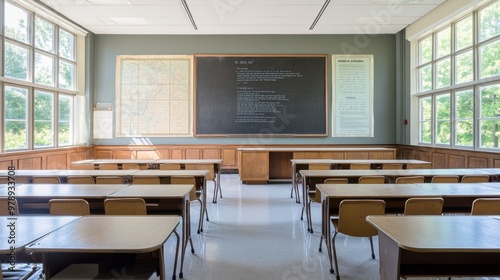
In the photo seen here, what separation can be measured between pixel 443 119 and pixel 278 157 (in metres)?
3.87

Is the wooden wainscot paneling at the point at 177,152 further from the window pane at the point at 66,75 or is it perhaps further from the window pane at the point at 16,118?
the window pane at the point at 16,118

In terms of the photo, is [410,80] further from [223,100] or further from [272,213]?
[272,213]

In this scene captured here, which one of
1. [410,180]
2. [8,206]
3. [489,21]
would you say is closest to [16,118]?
[8,206]

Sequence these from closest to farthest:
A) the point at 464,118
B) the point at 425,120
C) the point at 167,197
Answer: the point at 167,197
the point at 464,118
the point at 425,120

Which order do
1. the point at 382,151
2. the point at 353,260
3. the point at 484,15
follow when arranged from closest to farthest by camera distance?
1. the point at 353,260
2. the point at 484,15
3. the point at 382,151

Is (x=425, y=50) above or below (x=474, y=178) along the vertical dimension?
above

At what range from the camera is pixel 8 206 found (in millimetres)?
2547

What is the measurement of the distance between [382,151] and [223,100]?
431 centimetres

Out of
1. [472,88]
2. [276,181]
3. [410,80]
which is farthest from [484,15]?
[276,181]

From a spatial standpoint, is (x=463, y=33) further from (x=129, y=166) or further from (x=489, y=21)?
(x=129, y=166)

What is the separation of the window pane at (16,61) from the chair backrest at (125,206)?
4.67 m

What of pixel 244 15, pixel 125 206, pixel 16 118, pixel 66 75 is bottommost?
pixel 125 206

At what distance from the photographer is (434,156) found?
22.7 feet

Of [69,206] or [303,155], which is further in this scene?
[303,155]
